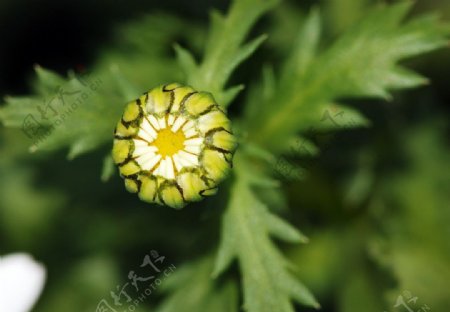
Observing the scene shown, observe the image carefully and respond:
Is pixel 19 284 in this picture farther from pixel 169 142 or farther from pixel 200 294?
pixel 169 142

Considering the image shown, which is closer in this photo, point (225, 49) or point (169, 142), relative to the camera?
point (169, 142)

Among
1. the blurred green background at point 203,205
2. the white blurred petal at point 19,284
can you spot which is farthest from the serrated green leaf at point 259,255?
the white blurred petal at point 19,284

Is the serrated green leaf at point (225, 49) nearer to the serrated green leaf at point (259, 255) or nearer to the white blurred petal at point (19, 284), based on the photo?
the serrated green leaf at point (259, 255)

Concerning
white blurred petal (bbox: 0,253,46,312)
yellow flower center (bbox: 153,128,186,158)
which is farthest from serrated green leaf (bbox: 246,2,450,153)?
white blurred petal (bbox: 0,253,46,312)

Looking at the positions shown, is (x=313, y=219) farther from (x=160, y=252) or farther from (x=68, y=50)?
(x=68, y=50)

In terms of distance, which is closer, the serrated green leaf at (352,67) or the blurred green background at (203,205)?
the serrated green leaf at (352,67)

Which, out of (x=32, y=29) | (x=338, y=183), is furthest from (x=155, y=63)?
(x=338, y=183)

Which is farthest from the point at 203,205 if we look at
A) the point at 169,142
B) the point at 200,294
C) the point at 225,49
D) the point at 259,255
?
the point at 169,142
